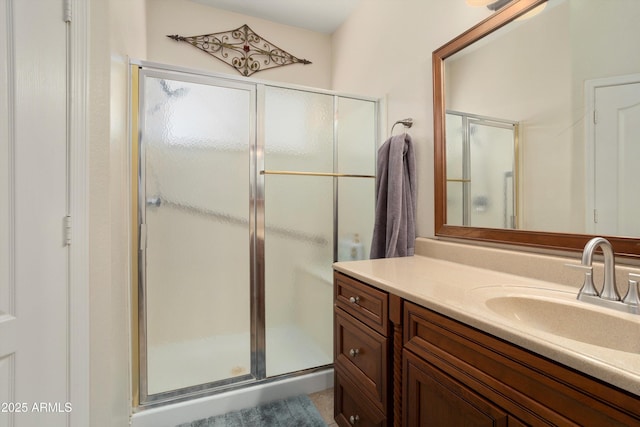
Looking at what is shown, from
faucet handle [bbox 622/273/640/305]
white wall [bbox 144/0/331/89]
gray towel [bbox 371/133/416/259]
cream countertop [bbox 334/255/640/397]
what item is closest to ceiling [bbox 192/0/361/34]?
white wall [bbox 144/0/331/89]

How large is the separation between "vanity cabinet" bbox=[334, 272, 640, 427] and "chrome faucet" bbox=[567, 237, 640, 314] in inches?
15.7

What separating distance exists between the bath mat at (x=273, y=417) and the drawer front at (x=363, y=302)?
0.72m

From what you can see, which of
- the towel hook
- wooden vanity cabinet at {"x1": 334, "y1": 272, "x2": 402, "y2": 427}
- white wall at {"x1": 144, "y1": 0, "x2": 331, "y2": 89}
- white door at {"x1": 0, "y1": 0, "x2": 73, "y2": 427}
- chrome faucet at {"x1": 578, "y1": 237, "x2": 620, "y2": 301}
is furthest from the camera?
white wall at {"x1": 144, "y1": 0, "x2": 331, "y2": 89}

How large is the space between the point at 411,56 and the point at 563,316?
1.55 meters

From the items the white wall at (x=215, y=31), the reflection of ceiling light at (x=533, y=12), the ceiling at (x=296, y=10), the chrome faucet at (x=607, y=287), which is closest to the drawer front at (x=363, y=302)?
the chrome faucet at (x=607, y=287)

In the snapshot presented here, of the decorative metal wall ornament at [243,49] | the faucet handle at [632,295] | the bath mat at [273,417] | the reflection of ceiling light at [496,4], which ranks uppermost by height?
the decorative metal wall ornament at [243,49]

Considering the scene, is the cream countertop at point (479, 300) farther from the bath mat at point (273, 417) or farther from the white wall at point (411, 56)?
the bath mat at point (273, 417)

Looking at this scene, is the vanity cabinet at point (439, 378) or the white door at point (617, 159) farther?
the white door at point (617, 159)

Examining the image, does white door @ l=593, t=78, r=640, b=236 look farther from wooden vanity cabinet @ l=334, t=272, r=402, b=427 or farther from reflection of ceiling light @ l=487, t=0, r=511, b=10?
wooden vanity cabinet @ l=334, t=272, r=402, b=427

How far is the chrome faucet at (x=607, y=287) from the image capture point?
77 centimetres

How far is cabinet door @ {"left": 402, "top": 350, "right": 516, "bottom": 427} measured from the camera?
2.26 ft

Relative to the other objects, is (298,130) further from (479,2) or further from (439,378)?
(439,378)

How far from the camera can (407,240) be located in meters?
1.61

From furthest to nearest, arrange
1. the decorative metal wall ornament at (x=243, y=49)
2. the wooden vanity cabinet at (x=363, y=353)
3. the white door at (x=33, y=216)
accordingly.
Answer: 1. the decorative metal wall ornament at (x=243, y=49)
2. the wooden vanity cabinet at (x=363, y=353)
3. the white door at (x=33, y=216)
